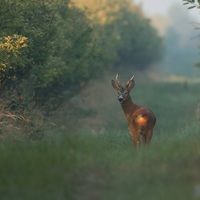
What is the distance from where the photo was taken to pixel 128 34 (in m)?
46.5

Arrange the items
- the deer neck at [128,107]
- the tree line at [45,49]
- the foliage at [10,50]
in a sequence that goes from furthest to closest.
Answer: the tree line at [45,49], the deer neck at [128,107], the foliage at [10,50]

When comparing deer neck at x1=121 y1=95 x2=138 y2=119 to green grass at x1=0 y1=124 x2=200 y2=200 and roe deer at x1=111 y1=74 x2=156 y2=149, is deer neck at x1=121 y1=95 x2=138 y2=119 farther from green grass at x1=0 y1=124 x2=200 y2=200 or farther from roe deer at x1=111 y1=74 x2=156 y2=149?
green grass at x1=0 y1=124 x2=200 y2=200

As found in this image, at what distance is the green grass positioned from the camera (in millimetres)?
8641

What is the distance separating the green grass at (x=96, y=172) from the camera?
8.64 m

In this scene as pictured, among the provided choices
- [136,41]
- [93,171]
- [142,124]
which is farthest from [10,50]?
[136,41]

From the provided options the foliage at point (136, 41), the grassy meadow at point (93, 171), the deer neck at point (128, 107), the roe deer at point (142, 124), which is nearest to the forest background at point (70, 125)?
the grassy meadow at point (93, 171)

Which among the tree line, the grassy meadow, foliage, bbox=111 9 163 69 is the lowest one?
foliage, bbox=111 9 163 69

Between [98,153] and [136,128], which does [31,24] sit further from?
[98,153]

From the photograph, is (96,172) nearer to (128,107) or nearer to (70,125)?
(128,107)

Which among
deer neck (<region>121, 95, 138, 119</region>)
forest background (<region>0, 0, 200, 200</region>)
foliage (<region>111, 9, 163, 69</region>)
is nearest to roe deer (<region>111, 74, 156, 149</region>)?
deer neck (<region>121, 95, 138, 119</region>)

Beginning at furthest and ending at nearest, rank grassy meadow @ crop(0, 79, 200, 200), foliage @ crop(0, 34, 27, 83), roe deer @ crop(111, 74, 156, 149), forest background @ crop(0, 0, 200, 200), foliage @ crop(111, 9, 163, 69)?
foliage @ crop(111, 9, 163, 69) < foliage @ crop(0, 34, 27, 83) < roe deer @ crop(111, 74, 156, 149) < forest background @ crop(0, 0, 200, 200) < grassy meadow @ crop(0, 79, 200, 200)

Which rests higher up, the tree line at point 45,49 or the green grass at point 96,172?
the green grass at point 96,172

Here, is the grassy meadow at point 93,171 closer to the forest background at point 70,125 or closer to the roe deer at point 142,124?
the forest background at point 70,125

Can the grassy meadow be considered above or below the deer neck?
above
